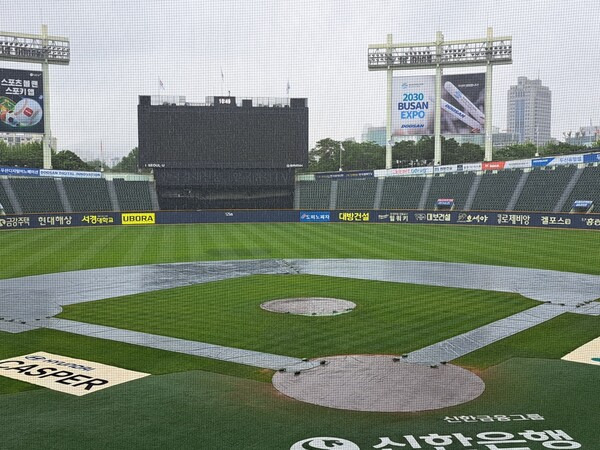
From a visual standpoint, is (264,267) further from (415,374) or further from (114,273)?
(415,374)

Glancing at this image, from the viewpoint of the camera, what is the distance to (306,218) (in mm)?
52688

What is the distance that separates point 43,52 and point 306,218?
2849 centimetres

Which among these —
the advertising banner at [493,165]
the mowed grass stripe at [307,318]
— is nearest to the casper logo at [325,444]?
the mowed grass stripe at [307,318]

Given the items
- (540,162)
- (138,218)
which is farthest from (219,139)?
(540,162)

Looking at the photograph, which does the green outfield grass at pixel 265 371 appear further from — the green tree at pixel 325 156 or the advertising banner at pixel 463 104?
the green tree at pixel 325 156

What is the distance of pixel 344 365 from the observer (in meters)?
9.76

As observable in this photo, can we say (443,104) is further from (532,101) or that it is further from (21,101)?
(21,101)

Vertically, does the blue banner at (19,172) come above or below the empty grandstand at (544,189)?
above

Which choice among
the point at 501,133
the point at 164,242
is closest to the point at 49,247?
the point at 164,242

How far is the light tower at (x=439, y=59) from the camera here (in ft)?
172

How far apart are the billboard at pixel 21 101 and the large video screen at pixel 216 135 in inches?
355

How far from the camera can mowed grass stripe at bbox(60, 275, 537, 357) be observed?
11438 mm

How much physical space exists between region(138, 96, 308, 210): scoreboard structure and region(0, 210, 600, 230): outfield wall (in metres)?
4.19

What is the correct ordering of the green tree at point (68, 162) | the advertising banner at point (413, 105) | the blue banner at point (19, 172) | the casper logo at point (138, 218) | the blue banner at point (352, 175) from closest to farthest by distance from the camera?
the casper logo at point (138, 218), the blue banner at point (19, 172), the advertising banner at point (413, 105), the blue banner at point (352, 175), the green tree at point (68, 162)
